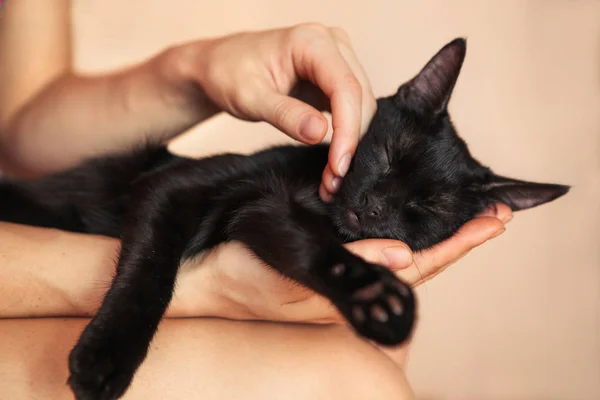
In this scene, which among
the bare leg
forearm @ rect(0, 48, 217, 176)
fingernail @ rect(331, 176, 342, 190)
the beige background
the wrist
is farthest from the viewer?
the beige background

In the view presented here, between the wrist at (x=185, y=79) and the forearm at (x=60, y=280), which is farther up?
the wrist at (x=185, y=79)

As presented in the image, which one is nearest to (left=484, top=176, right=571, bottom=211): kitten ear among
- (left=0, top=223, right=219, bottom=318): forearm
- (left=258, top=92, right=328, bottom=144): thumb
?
(left=258, top=92, right=328, bottom=144): thumb

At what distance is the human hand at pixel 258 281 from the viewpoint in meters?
0.80

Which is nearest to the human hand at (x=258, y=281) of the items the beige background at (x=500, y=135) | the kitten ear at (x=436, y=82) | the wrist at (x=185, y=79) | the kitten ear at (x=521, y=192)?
→ the kitten ear at (x=521, y=192)

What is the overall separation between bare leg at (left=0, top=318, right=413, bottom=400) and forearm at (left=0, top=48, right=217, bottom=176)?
0.57 meters

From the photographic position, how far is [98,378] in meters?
0.65

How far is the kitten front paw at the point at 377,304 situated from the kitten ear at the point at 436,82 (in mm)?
467

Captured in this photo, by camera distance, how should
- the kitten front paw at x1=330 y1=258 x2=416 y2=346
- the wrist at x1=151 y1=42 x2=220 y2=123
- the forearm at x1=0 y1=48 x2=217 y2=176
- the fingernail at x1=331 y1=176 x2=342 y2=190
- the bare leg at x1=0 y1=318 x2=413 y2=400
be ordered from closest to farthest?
the kitten front paw at x1=330 y1=258 x2=416 y2=346 → the bare leg at x1=0 y1=318 x2=413 y2=400 → the fingernail at x1=331 y1=176 x2=342 y2=190 → the wrist at x1=151 y1=42 x2=220 y2=123 → the forearm at x1=0 y1=48 x2=217 y2=176

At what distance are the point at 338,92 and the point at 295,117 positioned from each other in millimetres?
94

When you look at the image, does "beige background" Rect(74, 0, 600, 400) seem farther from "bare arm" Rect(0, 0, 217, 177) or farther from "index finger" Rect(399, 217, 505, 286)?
"index finger" Rect(399, 217, 505, 286)

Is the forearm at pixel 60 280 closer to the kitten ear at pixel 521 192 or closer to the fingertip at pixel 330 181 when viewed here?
the fingertip at pixel 330 181

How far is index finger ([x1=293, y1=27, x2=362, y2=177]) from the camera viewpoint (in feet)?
2.70

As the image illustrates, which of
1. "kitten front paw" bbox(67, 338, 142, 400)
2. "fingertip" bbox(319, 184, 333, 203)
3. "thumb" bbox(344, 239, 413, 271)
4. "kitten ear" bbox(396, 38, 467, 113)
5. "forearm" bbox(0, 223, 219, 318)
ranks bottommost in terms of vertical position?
"forearm" bbox(0, 223, 219, 318)

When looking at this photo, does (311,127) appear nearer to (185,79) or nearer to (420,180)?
(420,180)
